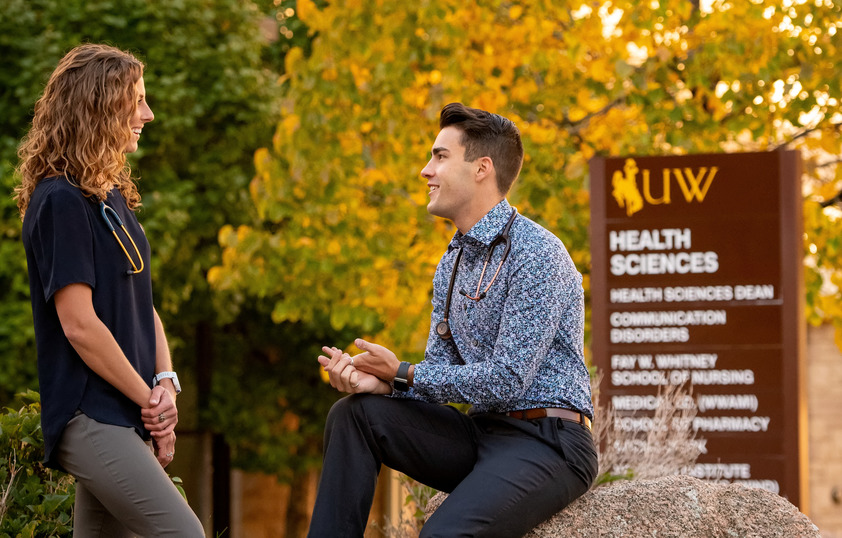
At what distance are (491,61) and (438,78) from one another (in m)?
0.50

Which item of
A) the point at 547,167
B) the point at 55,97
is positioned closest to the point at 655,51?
the point at 547,167

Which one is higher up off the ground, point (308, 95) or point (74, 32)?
point (74, 32)

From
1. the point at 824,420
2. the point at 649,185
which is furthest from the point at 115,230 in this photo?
the point at 824,420

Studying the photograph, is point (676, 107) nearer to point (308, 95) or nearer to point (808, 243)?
point (808, 243)

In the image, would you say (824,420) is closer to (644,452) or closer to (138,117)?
(644,452)

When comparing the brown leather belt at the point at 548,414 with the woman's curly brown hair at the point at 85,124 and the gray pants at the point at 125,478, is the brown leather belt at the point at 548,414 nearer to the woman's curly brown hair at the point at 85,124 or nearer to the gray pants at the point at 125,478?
the gray pants at the point at 125,478

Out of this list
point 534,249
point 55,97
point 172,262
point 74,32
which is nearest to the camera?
point 55,97

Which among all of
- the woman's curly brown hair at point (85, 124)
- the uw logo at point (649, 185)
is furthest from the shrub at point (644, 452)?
the woman's curly brown hair at point (85, 124)

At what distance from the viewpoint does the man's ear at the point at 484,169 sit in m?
3.74

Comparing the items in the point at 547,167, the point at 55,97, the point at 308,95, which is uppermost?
the point at 308,95

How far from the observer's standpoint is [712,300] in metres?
7.11

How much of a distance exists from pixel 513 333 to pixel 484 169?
0.67 metres

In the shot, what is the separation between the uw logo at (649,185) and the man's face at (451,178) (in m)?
3.72

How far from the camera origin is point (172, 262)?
39.3 ft
